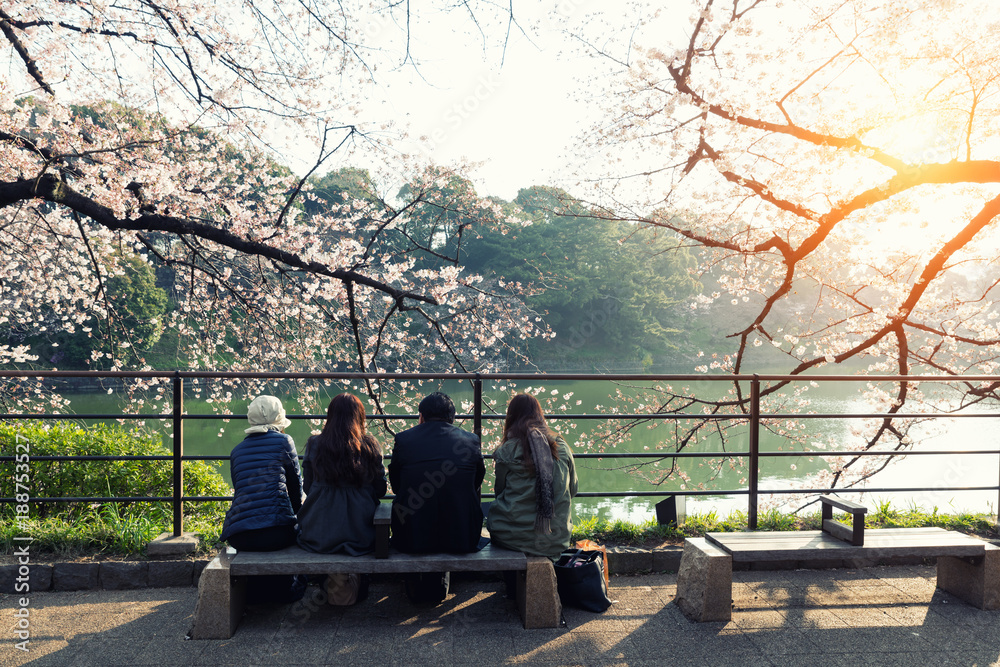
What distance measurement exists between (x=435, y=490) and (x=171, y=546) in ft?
5.47

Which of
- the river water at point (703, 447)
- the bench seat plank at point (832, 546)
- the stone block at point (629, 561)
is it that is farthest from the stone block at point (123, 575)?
the river water at point (703, 447)

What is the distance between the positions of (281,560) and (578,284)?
3179 cm

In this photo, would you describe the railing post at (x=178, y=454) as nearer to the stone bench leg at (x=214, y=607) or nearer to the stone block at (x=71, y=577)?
the stone block at (x=71, y=577)

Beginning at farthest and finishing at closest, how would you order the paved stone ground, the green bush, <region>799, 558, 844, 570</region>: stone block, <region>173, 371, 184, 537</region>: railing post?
the green bush, <region>799, 558, 844, 570</region>: stone block, <region>173, 371, 184, 537</region>: railing post, the paved stone ground

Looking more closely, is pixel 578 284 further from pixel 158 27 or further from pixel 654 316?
pixel 158 27

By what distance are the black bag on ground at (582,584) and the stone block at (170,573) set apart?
1988mm

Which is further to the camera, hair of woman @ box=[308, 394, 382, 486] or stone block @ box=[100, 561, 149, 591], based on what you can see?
stone block @ box=[100, 561, 149, 591]

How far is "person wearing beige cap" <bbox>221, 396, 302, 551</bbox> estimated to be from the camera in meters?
2.84

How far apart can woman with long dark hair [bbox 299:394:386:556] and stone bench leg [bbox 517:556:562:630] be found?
2.54 ft

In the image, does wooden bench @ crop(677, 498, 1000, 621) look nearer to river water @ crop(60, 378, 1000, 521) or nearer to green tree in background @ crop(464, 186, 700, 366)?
river water @ crop(60, 378, 1000, 521)

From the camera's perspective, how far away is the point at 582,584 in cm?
301

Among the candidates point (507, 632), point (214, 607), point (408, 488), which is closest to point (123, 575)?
point (214, 607)

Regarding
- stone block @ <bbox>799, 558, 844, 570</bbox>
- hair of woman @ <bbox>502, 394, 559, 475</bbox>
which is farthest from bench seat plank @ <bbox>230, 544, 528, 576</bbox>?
stone block @ <bbox>799, 558, 844, 570</bbox>

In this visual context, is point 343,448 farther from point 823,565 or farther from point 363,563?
point 823,565
